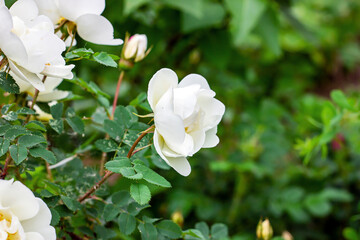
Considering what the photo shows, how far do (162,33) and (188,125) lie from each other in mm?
905

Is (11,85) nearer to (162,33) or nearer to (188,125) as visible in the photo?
(188,125)

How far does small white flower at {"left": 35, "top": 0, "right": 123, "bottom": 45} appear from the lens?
1.57 ft

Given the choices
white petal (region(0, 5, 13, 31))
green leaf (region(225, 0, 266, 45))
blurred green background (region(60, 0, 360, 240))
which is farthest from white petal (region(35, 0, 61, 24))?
green leaf (region(225, 0, 266, 45))

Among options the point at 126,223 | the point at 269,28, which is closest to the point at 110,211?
the point at 126,223

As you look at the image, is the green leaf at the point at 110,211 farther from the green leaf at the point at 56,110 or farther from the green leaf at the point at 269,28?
the green leaf at the point at 269,28

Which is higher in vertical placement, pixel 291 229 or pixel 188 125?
pixel 188 125

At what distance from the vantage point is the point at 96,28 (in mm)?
485

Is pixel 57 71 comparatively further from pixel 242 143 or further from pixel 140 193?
pixel 242 143

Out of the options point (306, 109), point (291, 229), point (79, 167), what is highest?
point (79, 167)

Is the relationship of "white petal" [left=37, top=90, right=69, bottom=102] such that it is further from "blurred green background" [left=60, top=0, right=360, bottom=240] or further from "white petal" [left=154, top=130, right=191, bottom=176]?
"blurred green background" [left=60, top=0, right=360, bottom=240]

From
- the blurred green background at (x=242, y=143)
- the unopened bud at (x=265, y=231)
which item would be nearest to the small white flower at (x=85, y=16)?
the unopened bud at (x=265, y=231)

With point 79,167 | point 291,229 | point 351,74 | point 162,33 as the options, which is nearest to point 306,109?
point 291,229

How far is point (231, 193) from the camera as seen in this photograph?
4.22 ft

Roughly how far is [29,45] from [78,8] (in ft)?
0.30
